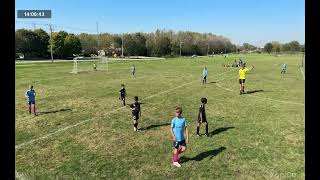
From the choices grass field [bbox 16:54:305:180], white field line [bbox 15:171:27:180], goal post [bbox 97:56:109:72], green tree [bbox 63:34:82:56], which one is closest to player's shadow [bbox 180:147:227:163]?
grass field [bbox 16:54:305:180]

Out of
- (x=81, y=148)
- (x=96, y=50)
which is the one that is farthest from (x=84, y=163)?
(x=96, y=50)

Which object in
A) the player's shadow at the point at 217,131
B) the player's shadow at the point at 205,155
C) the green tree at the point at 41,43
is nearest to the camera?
the player's shadow at the point at 205,155

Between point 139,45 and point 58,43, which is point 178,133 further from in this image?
point 139,45

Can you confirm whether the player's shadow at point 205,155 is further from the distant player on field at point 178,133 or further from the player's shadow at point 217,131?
the player's shadow at point 217,131

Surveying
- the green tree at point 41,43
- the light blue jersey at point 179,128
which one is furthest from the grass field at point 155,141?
the green tree at point 41,43

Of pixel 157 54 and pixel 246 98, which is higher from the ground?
pixel 157 54

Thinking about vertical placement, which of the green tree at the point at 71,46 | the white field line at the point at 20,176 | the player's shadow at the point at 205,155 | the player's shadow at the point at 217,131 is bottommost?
the white field line at the point at 20,176

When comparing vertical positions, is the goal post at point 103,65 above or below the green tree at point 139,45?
below

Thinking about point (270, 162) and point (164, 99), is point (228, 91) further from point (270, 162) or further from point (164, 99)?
point (270, 162)

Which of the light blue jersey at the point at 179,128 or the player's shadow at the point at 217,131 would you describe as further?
the player's shadow at the point at 217,131

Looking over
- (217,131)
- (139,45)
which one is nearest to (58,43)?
(139,45)

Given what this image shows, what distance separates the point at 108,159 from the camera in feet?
42.0

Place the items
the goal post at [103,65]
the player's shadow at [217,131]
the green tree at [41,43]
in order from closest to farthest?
1. the player's shadow at [217,131]
2. the goal post at [103,65]
3. the green tree at [41,43]
